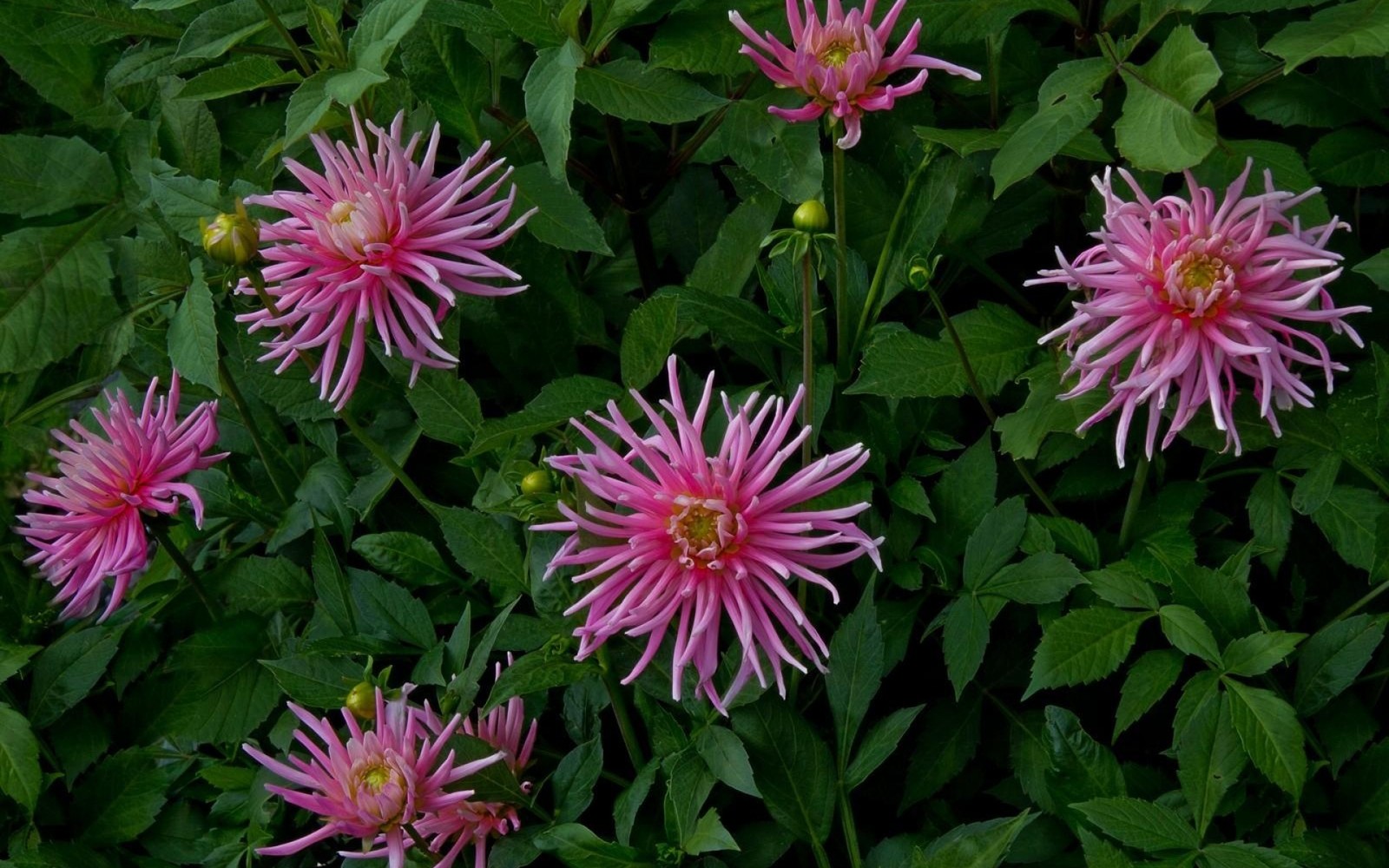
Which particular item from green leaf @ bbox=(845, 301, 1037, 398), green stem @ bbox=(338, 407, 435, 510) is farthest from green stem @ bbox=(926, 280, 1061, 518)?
green stem @ bbox=(338, 407, 435, 510)

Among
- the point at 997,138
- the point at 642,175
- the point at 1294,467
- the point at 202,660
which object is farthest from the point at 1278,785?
the point at 202,660

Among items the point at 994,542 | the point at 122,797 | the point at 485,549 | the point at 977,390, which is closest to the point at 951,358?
the point at 977,390

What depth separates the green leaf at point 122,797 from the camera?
1429mm

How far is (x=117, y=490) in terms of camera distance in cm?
134

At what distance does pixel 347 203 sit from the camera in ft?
3.87

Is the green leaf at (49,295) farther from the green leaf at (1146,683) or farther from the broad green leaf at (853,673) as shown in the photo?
the green leaf at (1146,683)

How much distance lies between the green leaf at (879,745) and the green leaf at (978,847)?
10 centimetres

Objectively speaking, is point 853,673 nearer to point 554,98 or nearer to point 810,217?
point 810,217

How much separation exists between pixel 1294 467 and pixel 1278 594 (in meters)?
0.19

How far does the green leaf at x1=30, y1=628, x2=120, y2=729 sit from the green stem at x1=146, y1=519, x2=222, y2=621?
0.38 ft

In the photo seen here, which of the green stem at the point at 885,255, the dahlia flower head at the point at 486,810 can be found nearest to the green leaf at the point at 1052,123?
the green stem at the point at 885,255

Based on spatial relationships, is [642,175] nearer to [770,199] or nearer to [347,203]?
[770,199]

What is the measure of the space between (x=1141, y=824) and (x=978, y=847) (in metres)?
0.14

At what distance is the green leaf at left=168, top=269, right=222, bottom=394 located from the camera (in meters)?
1.31
